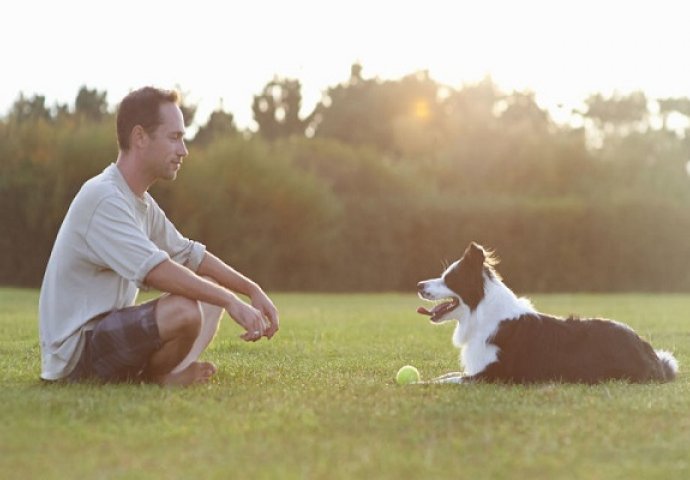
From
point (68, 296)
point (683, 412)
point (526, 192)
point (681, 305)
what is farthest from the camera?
point (526, 192)

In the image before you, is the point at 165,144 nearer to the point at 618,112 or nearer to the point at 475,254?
the point at 475,254

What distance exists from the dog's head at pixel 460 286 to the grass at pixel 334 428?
66cm

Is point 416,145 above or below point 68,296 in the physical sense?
above

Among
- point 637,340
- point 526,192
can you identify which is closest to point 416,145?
point 526,192

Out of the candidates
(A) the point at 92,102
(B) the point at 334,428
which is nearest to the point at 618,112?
(A) the point at 92,102

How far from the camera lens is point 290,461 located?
425 centimetres

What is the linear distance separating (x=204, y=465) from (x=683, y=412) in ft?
9.16

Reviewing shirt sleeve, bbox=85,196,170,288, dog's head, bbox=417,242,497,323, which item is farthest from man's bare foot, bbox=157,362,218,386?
dog's head, bbox=417,242,497,323

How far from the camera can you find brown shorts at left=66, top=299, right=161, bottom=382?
19.4 feet

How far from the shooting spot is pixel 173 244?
6.77 meters

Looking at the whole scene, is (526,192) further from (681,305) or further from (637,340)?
(637,340)

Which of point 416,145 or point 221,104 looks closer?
point 221,104

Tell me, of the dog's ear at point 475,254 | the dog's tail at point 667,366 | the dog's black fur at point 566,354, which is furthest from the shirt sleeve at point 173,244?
the dog's tail at point 667,366

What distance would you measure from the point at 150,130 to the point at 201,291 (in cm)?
109
